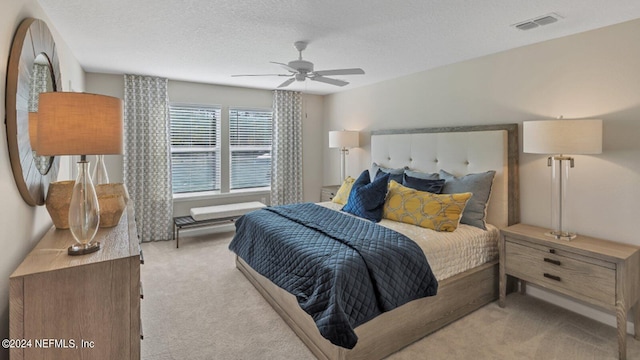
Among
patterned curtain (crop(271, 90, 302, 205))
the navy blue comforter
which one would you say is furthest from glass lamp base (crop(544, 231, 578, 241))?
patterned curtain (crop(271, 90, 302, 205))

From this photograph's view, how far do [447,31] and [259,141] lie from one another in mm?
3840

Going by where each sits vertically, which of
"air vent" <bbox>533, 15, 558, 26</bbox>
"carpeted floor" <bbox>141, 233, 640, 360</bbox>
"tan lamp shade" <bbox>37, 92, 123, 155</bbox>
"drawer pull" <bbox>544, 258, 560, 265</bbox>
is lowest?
"carpeted floor" <bbox>141, 233, 640, 360</bbox>

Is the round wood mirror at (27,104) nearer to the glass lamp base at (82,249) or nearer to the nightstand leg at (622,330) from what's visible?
the glass lamp base at (82,249)

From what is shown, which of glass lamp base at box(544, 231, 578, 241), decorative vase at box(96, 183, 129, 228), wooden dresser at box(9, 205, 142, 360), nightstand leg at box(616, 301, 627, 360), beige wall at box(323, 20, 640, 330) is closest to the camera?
wooden dresser at box(9, 205, 142, 360)

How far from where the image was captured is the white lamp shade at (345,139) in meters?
5.04

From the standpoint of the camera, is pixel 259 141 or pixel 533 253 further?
pixel 259 141

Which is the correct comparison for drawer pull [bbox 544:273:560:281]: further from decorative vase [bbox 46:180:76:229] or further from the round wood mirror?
the round wood mirror

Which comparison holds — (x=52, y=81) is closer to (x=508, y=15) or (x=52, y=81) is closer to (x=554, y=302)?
(x=508, y=15)

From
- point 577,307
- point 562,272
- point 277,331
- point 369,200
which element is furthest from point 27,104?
point 577,307

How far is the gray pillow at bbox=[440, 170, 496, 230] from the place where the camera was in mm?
3061

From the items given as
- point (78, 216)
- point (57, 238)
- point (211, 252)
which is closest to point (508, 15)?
point (78, 216)

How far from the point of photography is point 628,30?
2439 mm

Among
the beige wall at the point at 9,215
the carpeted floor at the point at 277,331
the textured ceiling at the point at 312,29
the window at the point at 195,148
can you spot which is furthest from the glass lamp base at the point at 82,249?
the window at the point at 195,148

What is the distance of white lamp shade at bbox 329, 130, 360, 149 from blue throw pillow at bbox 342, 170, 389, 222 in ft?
5.15
